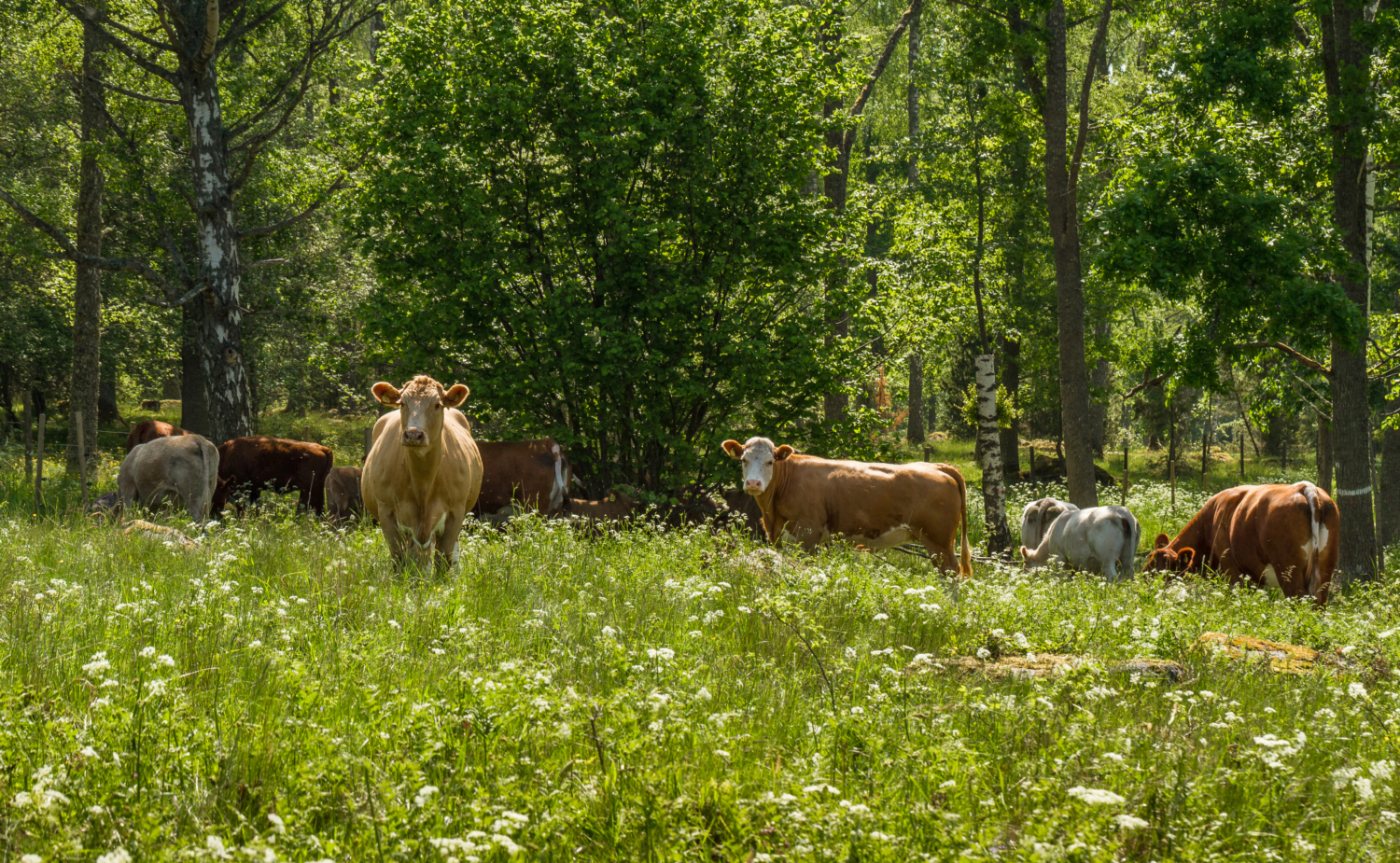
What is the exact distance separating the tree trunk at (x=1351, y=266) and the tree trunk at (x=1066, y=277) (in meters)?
3.48

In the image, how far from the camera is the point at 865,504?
40.1 feet

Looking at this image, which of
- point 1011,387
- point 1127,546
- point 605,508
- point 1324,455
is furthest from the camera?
point 1011,387

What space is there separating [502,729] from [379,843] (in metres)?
1.00

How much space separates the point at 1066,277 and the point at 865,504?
241 inches

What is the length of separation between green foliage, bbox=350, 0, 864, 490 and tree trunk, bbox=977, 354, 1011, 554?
3.25m

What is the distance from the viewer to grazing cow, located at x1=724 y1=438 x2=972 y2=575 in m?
12.2

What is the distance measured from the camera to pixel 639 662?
5.07 meters

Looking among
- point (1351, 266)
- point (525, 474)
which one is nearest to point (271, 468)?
point (525, 474)

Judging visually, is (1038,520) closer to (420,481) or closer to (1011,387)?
(420,481)

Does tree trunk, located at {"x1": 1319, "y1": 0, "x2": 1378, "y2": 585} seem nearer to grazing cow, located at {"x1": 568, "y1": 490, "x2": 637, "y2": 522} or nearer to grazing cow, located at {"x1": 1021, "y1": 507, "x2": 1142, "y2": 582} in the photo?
grazing cow, located at {"x1": 1021, "y1": 507, "x2": 1142, "y2": 582}

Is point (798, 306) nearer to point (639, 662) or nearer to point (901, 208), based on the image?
point (901, 208)

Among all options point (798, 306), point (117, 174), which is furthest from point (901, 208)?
point (117, 174)

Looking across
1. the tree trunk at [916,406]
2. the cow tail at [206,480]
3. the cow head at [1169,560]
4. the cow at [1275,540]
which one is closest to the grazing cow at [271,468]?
the cow tail at [206,480]

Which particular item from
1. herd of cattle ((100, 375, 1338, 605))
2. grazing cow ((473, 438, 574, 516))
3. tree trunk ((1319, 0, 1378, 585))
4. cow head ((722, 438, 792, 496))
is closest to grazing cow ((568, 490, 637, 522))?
herd of cattle ((100, 375, 1338, 605))
